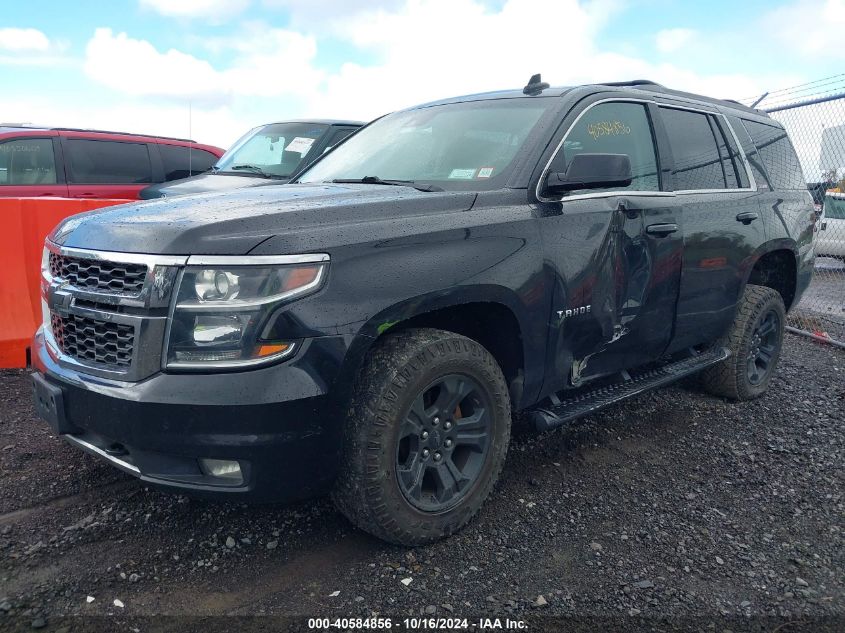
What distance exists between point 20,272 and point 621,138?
407 cm

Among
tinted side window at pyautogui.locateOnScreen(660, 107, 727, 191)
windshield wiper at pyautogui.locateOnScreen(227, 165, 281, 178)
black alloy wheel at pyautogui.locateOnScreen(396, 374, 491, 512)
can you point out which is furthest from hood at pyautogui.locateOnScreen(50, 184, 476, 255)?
windshield wiper at pyautogui.locateOnScreen(227, 165, 281, 178)

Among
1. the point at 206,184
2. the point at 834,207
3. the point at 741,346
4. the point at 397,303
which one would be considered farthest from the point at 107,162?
the point at 834,207

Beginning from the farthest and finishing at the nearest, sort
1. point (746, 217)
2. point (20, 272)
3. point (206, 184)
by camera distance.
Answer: point (206, 184)
point (20, 272)
point (746, 217)

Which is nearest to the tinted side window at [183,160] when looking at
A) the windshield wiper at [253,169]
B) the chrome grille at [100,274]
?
the windshield wiper at [253,169]

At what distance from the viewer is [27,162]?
774 cm

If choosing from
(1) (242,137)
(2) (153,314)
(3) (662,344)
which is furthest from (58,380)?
(1) (242,137)

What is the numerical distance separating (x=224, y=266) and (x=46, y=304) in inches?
43.3

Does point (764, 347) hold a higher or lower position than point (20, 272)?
lower

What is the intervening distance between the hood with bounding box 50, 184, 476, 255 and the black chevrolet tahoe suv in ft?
0.04

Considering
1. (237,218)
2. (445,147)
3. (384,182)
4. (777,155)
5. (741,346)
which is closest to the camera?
(237,218)

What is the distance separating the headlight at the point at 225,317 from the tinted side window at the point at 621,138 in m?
1.72

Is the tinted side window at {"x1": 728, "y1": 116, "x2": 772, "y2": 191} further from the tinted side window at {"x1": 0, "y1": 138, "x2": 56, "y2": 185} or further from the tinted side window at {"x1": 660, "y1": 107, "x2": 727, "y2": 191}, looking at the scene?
the tinted side window at {"x1": 0, "y1": 138, "x2": 56, "y2": 185}

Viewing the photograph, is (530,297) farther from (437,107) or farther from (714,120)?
(714,120)

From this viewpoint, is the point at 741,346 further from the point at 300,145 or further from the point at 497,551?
the point at 300,145
